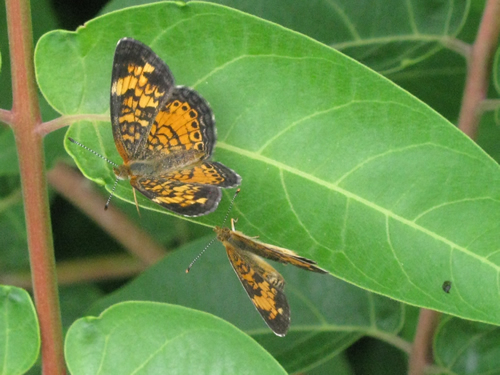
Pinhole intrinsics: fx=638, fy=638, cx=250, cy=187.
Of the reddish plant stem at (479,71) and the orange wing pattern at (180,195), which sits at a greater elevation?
the reddish plant stem at (479,71)

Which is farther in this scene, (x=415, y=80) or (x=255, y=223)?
(x=415, y=80)

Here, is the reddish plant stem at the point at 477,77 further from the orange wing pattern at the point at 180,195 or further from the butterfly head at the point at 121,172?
the butterfly head at the point at 121,172

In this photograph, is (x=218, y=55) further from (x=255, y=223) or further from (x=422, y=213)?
(x=422, y=213)

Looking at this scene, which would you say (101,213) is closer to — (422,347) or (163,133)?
(163,133)

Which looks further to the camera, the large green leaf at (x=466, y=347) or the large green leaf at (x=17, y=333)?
the large green leaf at (x=466, y=347)

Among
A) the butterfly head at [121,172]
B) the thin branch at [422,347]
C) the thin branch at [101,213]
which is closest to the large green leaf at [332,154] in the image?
the butterfly head at [121,172]

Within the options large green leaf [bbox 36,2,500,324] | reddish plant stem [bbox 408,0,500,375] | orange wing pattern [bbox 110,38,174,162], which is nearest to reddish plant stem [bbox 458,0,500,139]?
reddish plant stem [bbox 408,0,500,375]

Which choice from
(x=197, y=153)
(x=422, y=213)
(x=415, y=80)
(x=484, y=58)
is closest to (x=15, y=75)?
(x=197, y=153)

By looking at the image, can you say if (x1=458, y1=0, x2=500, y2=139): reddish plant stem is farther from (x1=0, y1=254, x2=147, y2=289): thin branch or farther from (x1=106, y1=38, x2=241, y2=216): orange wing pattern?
(x1=0, y1=254, x2=147, y2=289): thin branch
